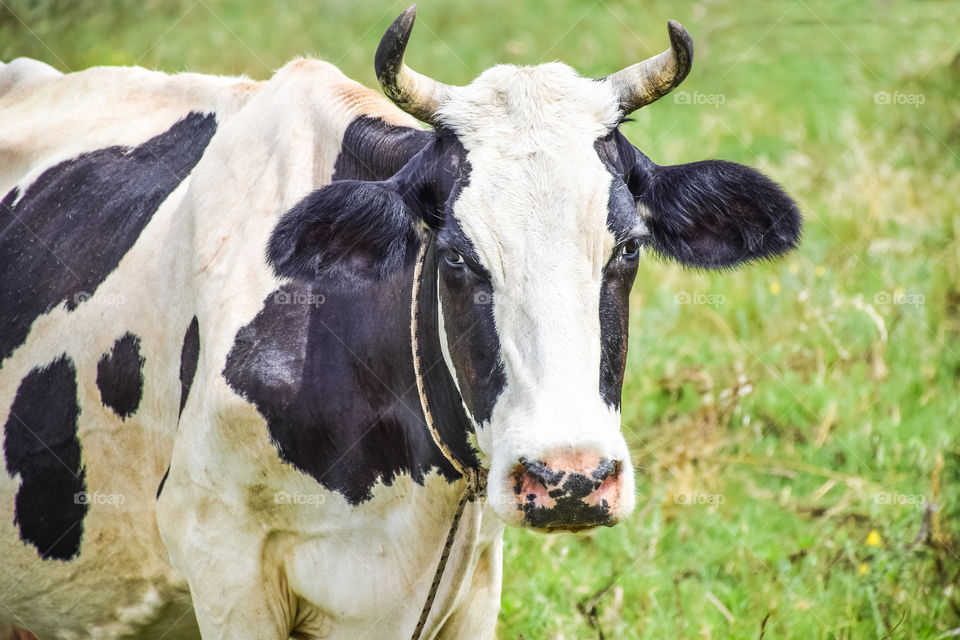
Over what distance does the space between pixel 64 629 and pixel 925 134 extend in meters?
7.34

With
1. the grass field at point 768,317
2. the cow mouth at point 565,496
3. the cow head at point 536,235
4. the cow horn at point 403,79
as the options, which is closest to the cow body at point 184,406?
the cow head at point 536,235

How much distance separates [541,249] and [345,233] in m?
0.66

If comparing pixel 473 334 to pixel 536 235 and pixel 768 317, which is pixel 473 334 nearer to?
pixel 536 235

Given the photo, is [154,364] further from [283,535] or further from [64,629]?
[64,629]

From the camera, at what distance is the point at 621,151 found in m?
3.24

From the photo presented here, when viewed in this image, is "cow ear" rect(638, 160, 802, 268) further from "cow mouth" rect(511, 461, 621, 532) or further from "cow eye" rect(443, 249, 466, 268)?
"cow mouth" rect(511, 461, 621, 532)

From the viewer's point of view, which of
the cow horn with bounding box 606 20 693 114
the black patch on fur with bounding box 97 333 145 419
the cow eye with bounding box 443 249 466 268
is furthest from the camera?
the black patch on fur with bounding box 97 333 145 419

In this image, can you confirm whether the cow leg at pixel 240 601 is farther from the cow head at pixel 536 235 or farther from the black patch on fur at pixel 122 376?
the cow head at pixel 536 235

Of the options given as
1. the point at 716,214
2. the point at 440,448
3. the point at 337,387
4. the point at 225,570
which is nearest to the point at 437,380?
the point at 440,448

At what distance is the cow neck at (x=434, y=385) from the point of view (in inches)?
130

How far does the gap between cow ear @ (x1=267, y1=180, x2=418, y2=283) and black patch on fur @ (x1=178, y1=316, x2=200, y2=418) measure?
49cm

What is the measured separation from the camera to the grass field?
15.9 feet

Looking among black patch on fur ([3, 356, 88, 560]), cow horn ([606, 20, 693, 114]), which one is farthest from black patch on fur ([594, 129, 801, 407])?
black patch on fur ([3, 356, 88, 560])

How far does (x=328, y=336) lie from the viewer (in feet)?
11.3
